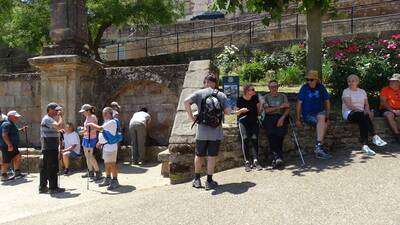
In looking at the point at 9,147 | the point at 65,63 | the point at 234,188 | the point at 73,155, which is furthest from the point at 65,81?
the point at 234,188

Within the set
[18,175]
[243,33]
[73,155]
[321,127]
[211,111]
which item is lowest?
[18,175]

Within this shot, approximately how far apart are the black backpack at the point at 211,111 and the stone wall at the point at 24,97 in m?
6.93

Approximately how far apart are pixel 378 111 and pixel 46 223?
21.9ft

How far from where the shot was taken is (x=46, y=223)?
705 centimetres

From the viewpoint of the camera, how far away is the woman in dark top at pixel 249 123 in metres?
8.66

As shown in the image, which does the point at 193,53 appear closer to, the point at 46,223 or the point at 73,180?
the point at 73,180

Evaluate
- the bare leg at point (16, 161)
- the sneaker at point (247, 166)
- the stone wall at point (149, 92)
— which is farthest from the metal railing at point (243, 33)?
the sneaker at point (247, 166)

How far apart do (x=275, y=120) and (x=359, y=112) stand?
1.61 meters

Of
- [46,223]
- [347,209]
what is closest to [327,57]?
[347,209]

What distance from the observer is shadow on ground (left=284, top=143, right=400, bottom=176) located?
27.0 feet

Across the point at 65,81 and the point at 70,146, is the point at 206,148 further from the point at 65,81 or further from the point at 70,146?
the point at 65,81

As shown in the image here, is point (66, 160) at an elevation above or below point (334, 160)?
below

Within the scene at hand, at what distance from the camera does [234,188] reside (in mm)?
7586

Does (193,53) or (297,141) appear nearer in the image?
(297,141)
